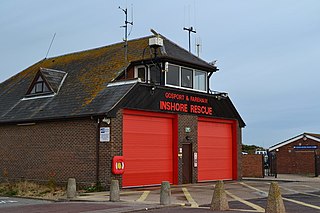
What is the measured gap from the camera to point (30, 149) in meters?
27.2

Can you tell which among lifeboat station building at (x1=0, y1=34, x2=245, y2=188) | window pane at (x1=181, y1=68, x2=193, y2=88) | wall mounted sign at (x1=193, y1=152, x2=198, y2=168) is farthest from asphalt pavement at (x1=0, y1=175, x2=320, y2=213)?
window pane at (x1=181, y1=68, x2=193, y2=88)

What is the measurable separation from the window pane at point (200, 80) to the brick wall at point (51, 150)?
701cm

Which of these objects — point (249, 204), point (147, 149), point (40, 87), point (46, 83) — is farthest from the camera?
point (40, 87)

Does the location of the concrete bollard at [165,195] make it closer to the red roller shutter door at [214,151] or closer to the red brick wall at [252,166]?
the red roller shutter door at [214,151]

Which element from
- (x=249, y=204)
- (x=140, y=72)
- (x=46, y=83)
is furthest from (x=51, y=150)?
(x=249, y=204)

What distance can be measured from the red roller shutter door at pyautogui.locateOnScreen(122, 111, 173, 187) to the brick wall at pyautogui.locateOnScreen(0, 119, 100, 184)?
141cm

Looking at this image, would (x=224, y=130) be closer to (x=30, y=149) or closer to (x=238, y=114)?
(x=238, y=114)

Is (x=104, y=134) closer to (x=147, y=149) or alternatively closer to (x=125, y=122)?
(x=125, y=122)

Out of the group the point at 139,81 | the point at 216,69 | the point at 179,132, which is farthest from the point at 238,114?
the point at 139,81

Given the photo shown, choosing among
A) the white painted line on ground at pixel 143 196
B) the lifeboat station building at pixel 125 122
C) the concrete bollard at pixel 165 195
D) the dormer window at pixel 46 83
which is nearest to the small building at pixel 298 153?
the lifeboat station building at pixel 125 122

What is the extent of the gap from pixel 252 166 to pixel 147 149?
487 inches

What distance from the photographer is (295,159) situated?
4103 cm

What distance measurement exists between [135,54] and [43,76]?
5.14m

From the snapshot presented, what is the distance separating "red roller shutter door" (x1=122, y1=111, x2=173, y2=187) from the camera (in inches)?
958
